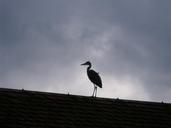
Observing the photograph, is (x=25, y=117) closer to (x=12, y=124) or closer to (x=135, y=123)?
(x=12, y=124)

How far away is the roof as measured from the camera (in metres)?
11.5

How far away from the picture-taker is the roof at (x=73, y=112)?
11516 mm

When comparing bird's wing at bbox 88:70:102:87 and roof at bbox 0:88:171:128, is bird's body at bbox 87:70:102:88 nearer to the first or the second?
bird's wing at bbox 88:70:102:87

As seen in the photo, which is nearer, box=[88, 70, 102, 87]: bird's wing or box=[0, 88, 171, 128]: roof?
box=[0, 88, 171, 128]: roof

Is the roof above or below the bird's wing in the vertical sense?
below

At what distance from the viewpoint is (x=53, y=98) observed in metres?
12.6

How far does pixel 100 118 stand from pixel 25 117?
→ 1.58m

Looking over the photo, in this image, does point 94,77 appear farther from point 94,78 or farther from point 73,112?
point 73,112

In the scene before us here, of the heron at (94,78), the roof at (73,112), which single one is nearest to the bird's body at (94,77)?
the heron at (94,78)

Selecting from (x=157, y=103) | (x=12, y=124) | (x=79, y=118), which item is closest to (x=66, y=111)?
(x=79, y=118)

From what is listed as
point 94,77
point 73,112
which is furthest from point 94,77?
point 73,112

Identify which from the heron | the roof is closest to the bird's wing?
the heron

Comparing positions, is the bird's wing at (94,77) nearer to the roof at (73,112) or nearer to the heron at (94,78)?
the heron at (94,78)

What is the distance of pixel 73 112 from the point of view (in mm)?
12102
